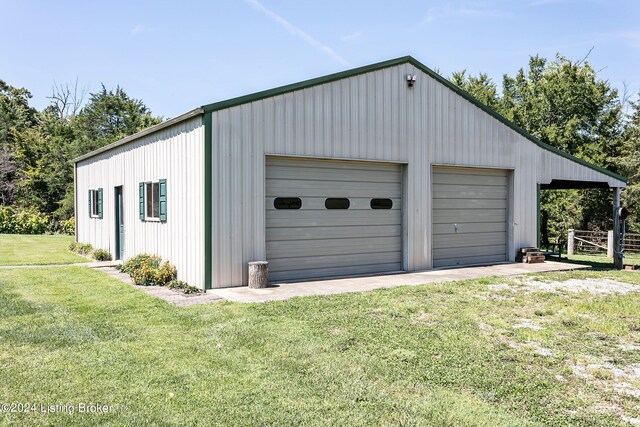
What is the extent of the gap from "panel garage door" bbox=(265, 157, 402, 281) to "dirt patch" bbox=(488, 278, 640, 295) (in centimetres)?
275

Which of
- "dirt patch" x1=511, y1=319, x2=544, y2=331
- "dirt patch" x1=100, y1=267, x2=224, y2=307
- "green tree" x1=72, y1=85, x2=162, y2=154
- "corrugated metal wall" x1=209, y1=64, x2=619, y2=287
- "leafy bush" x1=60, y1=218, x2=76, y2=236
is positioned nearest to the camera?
"dirt patch" x1=511, y1=319, x2=544, y2=331

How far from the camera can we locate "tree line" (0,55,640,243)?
2758 centimetres

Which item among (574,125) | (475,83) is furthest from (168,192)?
(475,83)

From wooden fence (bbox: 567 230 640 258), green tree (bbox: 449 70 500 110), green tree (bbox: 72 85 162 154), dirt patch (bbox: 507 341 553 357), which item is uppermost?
green tree (bbox: 449 70 500 110)

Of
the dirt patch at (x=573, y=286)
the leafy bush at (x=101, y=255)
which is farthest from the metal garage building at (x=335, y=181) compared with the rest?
the dirt patch at (x=573, y=286)

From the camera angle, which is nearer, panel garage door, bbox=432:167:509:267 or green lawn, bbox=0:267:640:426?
green lawn, bbox=0:267:640:426

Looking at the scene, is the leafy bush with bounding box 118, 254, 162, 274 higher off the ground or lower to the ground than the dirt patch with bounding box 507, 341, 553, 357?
higher

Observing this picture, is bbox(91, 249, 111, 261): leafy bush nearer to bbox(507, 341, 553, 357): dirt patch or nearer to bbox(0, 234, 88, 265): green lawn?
bbox(0, 234, 88, 265): green lawn

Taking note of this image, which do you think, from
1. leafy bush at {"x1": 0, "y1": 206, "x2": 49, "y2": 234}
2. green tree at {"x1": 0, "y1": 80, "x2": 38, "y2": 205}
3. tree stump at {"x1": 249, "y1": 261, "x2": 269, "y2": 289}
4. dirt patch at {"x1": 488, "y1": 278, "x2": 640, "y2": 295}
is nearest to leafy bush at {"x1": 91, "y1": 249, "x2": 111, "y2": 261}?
tree stump at {"x1": 249, "y1": 261, "x2": 269, "y2": 289}

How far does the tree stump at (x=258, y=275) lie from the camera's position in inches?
321

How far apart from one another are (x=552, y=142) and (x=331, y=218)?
23.8 meters

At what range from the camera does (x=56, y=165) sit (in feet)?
98.0

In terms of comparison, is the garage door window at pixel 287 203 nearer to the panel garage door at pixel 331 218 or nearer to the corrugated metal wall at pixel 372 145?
the panel garage door at pixel 331 218

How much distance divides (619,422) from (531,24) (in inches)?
673
